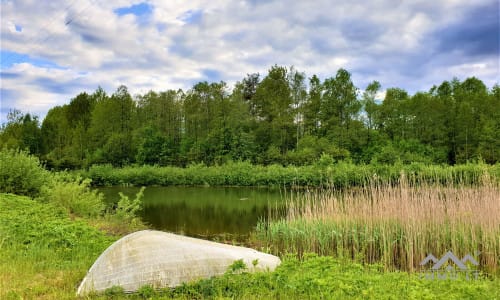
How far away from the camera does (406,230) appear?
5.63 m

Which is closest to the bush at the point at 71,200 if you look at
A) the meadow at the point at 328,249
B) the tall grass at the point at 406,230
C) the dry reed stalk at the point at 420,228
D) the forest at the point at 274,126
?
the meadow at the point at 328,249

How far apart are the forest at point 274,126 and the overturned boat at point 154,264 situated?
77.0 ft

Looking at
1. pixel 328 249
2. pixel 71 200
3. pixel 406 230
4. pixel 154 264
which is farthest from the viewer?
pixel 71 200

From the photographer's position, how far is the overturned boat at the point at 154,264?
10.9ft

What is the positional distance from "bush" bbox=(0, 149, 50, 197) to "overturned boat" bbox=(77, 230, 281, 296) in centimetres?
821

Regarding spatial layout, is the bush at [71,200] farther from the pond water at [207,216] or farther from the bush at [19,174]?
the pond water at [207,216]

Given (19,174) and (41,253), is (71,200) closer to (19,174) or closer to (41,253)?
(19,174)

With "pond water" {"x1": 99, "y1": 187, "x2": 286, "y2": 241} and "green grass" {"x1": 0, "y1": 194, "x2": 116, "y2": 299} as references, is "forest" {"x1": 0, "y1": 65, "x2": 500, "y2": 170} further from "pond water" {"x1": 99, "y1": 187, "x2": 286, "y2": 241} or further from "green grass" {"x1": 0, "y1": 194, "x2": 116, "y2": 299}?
"green grass" {"x1": 0, "y1": 194, "x2": 116, "y2": 299}

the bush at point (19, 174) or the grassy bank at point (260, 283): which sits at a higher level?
the bush at point (19, 174)

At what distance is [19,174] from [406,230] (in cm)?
999

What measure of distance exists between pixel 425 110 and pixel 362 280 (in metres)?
29.4

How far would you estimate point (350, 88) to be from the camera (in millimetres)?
31844

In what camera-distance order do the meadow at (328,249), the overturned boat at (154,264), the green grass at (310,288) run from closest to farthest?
the green grass at (310,288) < the meadow at (328,249) < the overturned boat at (154,264)

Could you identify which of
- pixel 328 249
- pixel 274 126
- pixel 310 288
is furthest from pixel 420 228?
pixel 274 126
